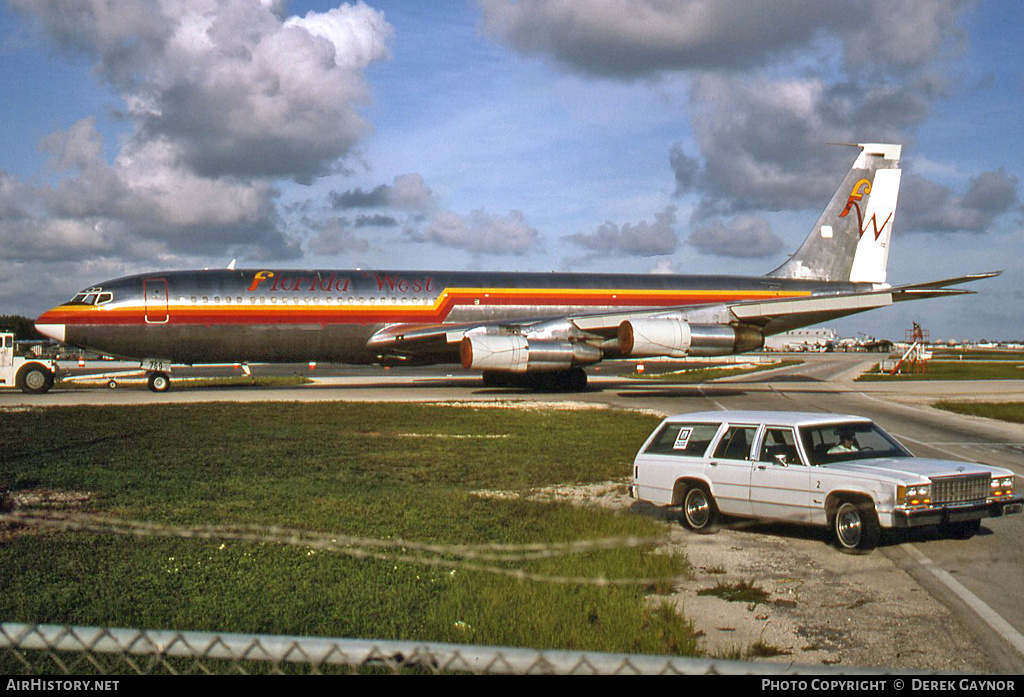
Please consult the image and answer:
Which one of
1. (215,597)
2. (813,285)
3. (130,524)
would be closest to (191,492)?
(130,524)

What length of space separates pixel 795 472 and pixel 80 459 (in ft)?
39.3

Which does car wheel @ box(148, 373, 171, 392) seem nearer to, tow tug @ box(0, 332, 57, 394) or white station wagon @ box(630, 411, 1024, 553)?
tow tug @ box(0, 332, 57, 394)

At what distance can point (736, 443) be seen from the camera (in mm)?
10578

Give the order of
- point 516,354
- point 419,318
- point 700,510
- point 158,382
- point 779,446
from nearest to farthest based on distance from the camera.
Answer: point 779,446 → point 700,510 → point 516,354 → point 419,318 → point 158,382

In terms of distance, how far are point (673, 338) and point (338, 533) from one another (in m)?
22.0

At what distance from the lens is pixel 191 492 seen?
12.3 meters

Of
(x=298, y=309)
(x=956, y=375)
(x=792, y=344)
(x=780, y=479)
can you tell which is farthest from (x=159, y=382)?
(x=792, y=344)

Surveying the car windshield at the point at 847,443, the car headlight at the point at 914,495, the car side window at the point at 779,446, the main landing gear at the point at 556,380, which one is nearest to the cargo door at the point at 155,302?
the main landing gear at the point at 556,380

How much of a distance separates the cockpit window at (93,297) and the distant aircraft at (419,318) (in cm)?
5

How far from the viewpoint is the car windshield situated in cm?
993

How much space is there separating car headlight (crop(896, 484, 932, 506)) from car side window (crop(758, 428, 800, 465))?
1.26 metres

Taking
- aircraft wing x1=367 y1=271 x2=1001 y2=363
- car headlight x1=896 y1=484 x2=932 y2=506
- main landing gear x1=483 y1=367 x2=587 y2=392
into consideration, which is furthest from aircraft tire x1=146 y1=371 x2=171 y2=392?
car headlight x1=896 y1=484 x2=932 y2=506

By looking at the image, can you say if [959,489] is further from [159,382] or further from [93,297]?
[159,382]

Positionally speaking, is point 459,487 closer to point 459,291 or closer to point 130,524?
point 130,524
